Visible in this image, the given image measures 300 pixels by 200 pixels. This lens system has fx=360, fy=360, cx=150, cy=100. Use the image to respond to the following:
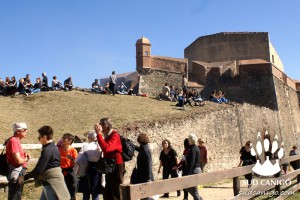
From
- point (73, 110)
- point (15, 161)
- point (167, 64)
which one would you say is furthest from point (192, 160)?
point (167, 64)

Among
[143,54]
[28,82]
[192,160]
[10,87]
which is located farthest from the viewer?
[143,54]

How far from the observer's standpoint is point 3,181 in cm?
841

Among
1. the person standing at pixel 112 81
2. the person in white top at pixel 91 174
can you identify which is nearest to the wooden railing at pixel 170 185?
the person in white top at pixel 91 174

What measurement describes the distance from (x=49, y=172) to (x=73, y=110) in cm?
1251

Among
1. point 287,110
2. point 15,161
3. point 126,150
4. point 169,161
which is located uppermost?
point 287,110

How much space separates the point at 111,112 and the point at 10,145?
1213 cm

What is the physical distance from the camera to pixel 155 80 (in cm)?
3388

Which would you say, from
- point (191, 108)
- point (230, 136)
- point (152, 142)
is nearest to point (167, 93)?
point (191, 108)

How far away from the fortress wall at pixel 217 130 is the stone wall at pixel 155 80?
30.7 feet

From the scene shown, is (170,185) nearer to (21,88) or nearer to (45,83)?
(21,88)

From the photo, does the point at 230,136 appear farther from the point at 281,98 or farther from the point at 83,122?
the point at 281,98

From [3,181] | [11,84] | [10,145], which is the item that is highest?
[11,84]

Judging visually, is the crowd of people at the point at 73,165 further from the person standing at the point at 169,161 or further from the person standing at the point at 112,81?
the person standing at the point at 112,81

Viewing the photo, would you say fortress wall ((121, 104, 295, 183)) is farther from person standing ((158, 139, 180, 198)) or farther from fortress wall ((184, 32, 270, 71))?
fortress wall ((184, 32, 270, 71))
